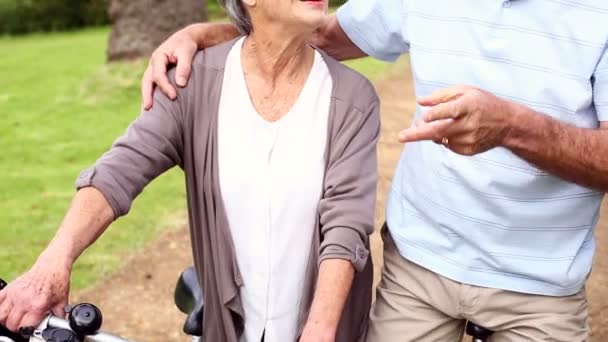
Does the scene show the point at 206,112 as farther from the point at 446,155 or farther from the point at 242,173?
the point at 446,155

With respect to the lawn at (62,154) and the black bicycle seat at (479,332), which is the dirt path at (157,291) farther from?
the black bicycle seat at (479,332)

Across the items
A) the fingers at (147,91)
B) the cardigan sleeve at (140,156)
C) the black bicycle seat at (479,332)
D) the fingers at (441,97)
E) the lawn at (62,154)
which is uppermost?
the fingers at (441,97)

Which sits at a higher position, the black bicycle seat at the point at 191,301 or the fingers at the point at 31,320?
the fingers at the point at 31,320

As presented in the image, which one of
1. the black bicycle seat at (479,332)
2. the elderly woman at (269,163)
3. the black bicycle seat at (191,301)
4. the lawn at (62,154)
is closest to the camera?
the elderly woman at (269,163)

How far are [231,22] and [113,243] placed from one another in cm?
418

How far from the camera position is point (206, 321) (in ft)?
9.46

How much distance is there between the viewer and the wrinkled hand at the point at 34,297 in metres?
2.21

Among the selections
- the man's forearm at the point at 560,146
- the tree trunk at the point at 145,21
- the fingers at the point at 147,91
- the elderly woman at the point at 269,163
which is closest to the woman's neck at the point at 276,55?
the elderly woman at the point at 269,163

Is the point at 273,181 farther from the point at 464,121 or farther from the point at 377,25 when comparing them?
the point at 377,25

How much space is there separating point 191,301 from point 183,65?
751mm

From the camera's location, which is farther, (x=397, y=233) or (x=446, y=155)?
(x=397, y=233)

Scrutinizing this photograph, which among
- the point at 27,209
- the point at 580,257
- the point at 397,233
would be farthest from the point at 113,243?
the point at 580,257

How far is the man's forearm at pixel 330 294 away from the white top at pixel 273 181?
7.5 inches

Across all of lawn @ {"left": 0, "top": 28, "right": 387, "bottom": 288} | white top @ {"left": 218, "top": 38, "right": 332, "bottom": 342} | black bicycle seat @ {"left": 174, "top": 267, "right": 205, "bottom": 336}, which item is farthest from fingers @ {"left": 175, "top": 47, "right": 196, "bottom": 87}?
lawn @ {"left": 0, "top": 28, "right": 387, "bottom": 288}
